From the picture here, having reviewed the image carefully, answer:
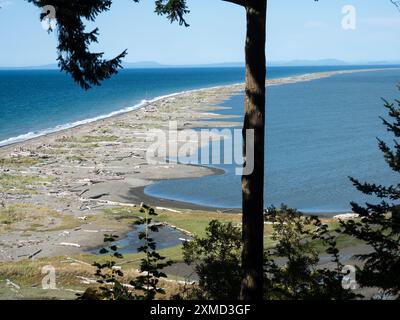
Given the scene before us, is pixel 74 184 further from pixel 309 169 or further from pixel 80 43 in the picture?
pixel 80 43

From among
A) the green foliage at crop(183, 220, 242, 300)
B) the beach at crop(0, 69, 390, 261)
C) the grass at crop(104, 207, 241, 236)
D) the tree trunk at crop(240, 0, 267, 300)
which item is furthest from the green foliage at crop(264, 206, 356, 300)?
the grass at crop(104, 207, 241, 236)

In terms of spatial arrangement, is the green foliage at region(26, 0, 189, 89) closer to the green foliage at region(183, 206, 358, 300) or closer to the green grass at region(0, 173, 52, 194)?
the green foliage at region(183, 206, 358, 300)

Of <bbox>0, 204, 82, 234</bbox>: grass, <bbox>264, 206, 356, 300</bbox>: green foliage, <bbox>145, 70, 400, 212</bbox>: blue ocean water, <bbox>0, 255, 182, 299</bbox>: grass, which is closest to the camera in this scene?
<bbox>264, 206, 356, 300</bbox>: green foliage

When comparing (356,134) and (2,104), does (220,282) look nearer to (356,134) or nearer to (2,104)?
(356,134)

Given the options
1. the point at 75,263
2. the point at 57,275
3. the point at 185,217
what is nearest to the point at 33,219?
the point at 185,217

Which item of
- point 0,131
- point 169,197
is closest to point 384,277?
point 169,197
